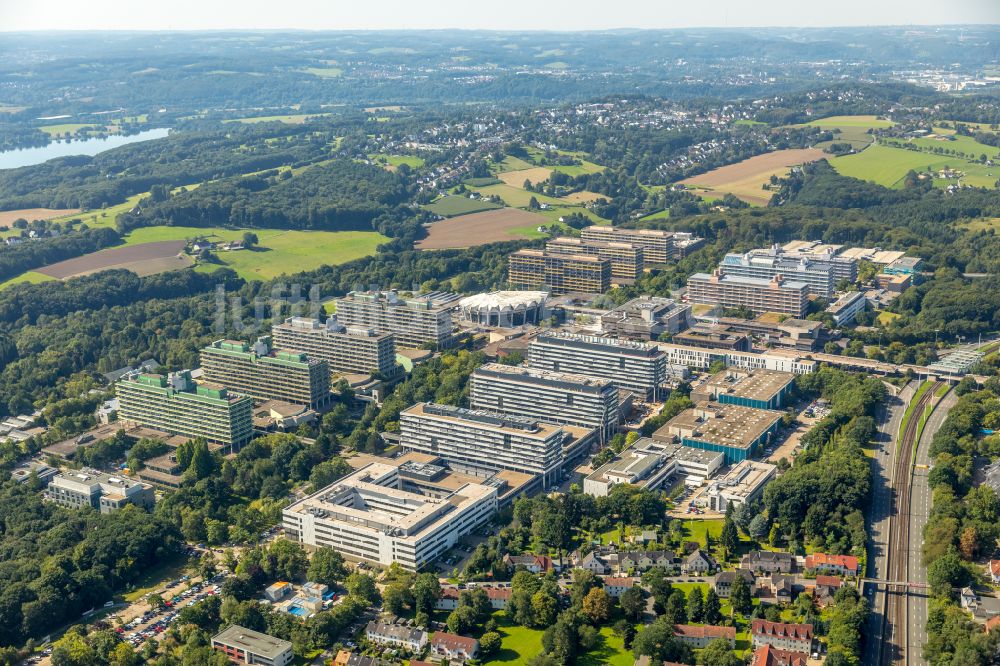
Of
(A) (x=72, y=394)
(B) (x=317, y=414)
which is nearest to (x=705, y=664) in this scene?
(B) (x=317, y=414)

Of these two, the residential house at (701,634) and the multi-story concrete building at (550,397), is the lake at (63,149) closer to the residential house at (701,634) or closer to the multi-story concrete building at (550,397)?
the multi-story concrete building at (550,397)

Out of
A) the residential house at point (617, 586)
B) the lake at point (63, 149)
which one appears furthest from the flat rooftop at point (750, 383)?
the lake at point (63, 149)

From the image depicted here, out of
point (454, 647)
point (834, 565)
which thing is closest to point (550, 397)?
point (834, 565)

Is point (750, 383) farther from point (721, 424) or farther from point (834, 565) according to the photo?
point (834, 565)

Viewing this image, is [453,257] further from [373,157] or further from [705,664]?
[705,664]

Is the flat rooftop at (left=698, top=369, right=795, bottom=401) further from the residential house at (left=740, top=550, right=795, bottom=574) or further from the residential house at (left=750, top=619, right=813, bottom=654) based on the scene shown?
the residential house at (left=750, top=619, right=813, bottom=654)

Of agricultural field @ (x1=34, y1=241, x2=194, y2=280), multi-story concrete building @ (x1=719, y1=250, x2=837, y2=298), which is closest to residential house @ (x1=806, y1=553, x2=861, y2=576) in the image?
multi-story concrete building @ (x1=719, y1=250, x2=837, y2=298)

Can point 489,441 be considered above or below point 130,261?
above
